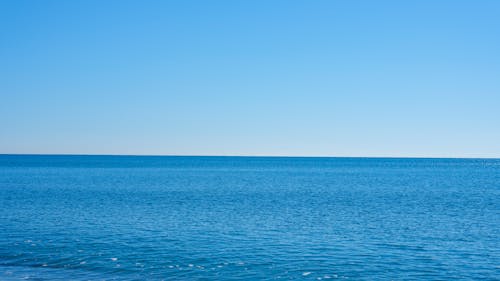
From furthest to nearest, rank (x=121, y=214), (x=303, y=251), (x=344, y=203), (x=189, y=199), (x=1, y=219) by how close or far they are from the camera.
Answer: (x=189, y=199) < (x=344, y=203) < (x=121, y=214) < (x=1, y=219) < (x=303, y=251)

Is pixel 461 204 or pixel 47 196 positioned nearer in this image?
pixel 461 204

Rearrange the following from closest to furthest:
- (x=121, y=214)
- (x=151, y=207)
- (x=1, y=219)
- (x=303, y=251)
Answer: (x=303, y=251) → (x=1, y=219) → (x=121, y=214) → (x=151, y=207)

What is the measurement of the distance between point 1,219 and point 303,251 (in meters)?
35.5

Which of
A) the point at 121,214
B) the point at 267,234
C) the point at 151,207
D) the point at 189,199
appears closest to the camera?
the point at 267,234

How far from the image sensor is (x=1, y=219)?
51094 millimetres

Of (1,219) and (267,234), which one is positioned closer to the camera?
(267,234)

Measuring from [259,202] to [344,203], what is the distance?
12.9 meters

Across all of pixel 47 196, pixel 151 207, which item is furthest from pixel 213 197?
pixel 47 196

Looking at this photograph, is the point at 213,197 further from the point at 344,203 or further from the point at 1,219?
the point at 1,219

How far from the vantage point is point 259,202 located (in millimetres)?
70062

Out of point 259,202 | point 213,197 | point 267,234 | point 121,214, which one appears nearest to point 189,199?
point 213,197

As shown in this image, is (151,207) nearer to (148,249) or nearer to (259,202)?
(259,202)

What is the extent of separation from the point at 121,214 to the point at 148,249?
2030cm

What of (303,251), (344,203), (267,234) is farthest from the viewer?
(344,203)
